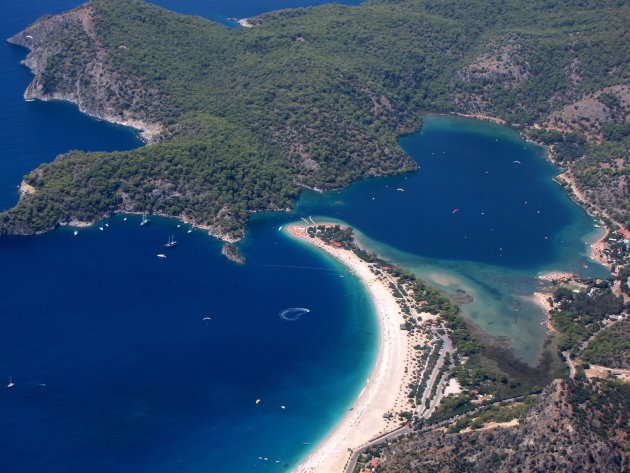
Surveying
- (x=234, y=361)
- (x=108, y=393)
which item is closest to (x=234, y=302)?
(x=234, y=361)

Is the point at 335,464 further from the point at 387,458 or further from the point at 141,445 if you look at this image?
the point at 141,445

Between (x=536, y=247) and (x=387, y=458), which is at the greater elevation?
(x=536, y=247)

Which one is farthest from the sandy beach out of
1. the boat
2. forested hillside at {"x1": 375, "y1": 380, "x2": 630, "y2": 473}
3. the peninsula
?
the boat

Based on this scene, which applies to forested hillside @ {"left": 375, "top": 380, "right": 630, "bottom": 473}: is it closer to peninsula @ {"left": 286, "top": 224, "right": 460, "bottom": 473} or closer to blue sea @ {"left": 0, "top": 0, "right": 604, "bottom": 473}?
peninsula @ {"left": 286, "top": 224, "right": 460, "bottom": 473}

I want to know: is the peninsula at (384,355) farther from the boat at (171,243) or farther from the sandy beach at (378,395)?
the boat at (171,243)

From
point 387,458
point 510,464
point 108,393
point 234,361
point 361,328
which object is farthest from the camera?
point 361,328

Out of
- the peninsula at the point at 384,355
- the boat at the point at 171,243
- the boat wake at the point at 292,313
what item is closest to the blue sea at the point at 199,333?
the boat wake at the point at 292,313
